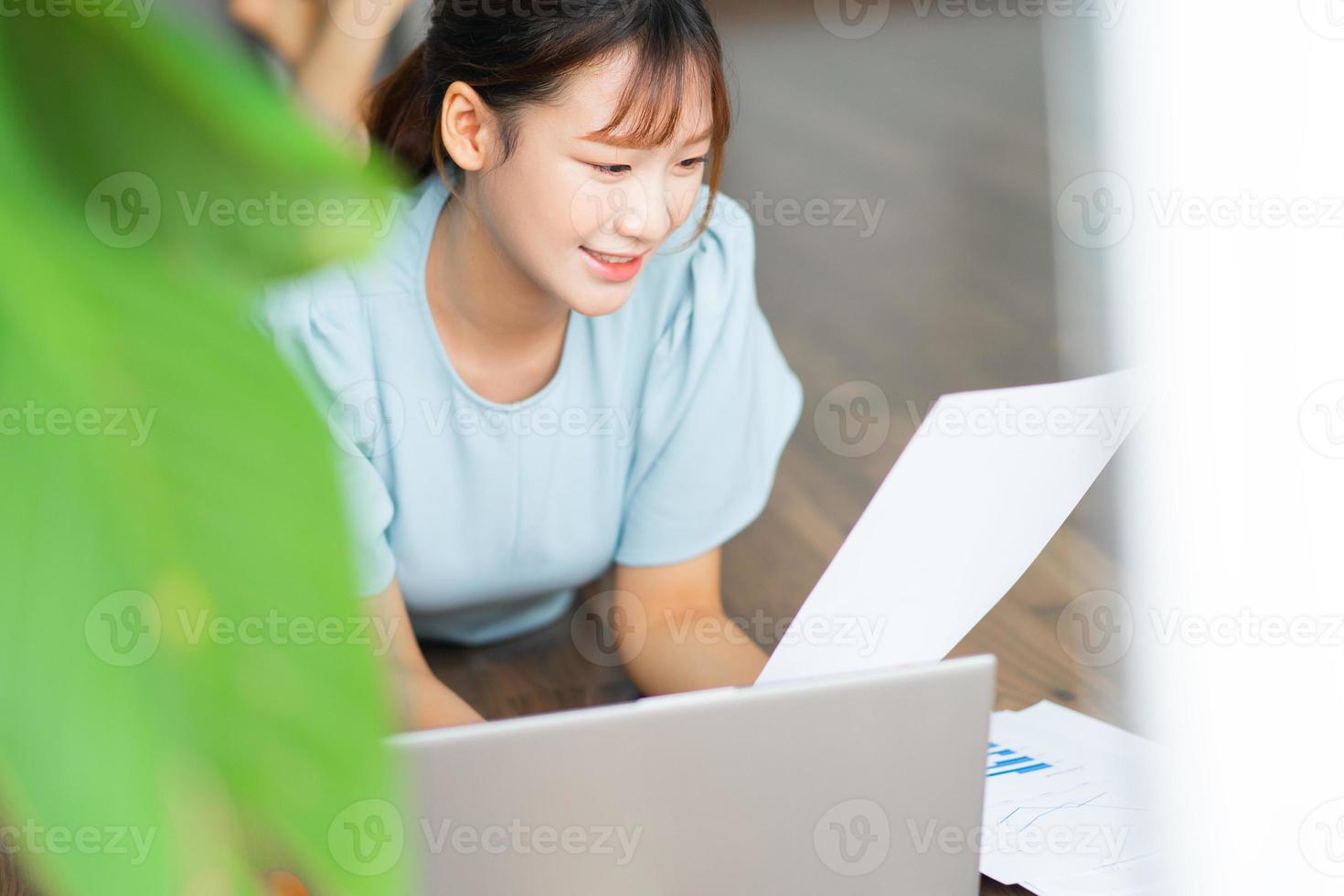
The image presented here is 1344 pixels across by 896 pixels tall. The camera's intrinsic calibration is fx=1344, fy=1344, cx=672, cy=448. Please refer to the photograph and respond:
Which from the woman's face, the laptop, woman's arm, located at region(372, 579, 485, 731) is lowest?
woman's arm, located at region(372, 579, 485, 731)

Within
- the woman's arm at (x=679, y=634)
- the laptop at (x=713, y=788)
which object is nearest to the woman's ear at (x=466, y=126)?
the woman's arm at (x=679, y=634)

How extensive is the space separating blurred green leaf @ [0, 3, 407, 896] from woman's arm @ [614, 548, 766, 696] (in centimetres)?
109

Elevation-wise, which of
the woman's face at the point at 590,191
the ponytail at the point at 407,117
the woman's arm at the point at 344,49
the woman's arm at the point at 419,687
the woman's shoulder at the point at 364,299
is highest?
the woman's arm at the point at 344,49

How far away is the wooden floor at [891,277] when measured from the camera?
1.37 meters

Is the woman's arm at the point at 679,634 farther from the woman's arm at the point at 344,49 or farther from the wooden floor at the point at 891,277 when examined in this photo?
the woman's arm at the point at 344,49

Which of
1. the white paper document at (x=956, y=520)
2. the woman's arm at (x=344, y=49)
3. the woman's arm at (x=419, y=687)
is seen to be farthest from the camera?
the woman's arm at (x=344, y=49)

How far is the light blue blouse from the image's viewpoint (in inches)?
49.5

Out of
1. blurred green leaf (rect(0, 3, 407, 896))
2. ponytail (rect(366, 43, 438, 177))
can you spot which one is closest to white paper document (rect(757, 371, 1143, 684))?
ponytail (rect(366, 43, 438, 177))

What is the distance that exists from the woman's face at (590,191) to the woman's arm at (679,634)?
1.18ft

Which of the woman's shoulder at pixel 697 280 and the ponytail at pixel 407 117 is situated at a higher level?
the ponytail at pixel 407 117

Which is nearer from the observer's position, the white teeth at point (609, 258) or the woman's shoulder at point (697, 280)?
the white teeth at point (609, 258)

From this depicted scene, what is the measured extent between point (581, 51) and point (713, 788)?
604 millimetres

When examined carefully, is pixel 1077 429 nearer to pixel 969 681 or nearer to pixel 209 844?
pixel 969 681

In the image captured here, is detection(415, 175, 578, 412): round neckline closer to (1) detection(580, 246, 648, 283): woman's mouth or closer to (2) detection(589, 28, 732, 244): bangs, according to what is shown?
(1) detection(580, 246, 648, 283): woman's mouth
